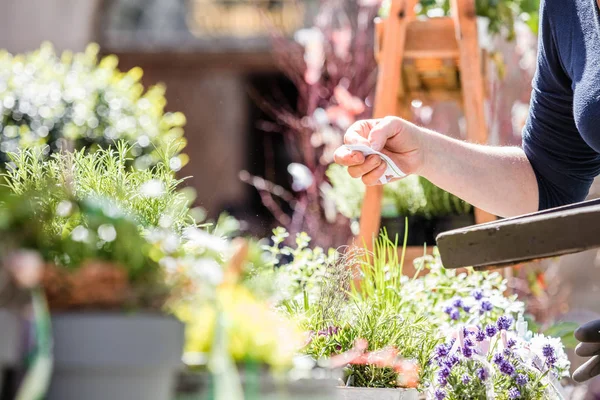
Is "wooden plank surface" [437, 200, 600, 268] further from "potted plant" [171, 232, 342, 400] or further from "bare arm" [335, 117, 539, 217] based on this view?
"bare arm" [335, 117, 539, 217]

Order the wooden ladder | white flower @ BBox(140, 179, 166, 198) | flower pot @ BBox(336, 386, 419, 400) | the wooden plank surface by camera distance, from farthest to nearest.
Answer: the wooden ladder
flower pot @ BBox(336, 386, 419, 400)
white flower @ BBox(140, 179, 166, 198)
the wooden plank surface

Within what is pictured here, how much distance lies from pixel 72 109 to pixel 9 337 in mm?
2696

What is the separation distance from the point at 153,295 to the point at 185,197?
779 millimetres

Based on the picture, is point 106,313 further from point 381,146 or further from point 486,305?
point 486,305

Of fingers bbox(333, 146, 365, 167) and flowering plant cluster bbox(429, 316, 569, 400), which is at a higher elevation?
fingers bbox(333, 146, 365, 167)

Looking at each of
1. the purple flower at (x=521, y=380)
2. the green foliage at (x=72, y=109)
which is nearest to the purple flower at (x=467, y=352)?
the purple flower at (x=521, y=380)

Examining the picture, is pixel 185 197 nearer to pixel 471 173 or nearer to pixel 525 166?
pixel 471 173

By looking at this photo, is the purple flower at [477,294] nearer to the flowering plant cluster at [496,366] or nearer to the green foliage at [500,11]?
the flowering plant cluster at [496,366]

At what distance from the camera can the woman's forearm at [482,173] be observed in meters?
1.61

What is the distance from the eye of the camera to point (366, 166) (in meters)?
1.42

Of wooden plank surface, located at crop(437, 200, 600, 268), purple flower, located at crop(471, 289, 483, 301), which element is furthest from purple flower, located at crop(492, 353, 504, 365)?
wooden plank surface, located at crop(437, 200, 600, 268)

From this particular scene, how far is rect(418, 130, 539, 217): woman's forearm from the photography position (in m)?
1.61

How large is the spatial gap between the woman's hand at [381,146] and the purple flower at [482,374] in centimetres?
38

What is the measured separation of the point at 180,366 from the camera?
1.97 ft
